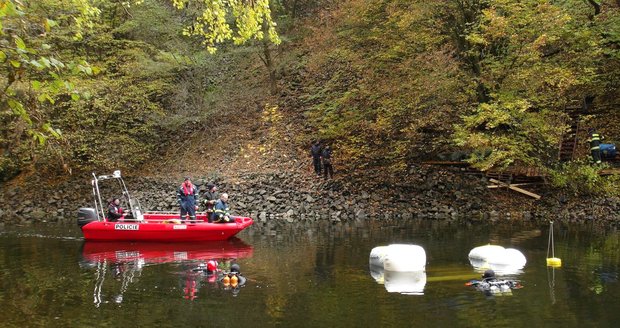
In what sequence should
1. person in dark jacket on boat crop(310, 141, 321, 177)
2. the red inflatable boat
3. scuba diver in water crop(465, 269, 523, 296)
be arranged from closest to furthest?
scuba diver in water crop(465, 269, 523, 296)
the red inflatable boat
person in dark jacket on boat crop(310, 141, 321, 177)

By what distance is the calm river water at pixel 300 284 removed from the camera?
373 inches

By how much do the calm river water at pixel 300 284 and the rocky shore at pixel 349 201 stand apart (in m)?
2.91

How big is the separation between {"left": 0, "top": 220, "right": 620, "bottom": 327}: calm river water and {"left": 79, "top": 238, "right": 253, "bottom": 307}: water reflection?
0.04m

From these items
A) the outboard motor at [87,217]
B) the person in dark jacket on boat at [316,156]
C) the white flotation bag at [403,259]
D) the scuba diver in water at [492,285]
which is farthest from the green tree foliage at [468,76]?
the outboard motor at [87,217]

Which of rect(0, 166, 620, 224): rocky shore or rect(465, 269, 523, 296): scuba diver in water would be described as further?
rect(0, 166, 620, 224): rocky shore

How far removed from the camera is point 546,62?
2161 centimetres

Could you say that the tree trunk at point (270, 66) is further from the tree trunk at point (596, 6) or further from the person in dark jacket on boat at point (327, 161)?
the tree trunk at point (596, 6)

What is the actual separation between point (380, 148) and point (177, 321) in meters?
16.7

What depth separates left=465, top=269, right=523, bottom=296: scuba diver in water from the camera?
1090 cm

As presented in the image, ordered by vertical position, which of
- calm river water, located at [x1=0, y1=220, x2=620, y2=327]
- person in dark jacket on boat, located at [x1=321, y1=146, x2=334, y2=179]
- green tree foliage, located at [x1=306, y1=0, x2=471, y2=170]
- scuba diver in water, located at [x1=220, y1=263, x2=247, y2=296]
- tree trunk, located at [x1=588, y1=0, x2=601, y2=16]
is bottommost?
calm river water, located at [x1=0, y1=220, x2=620, y2=327]

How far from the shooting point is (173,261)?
14852 mm

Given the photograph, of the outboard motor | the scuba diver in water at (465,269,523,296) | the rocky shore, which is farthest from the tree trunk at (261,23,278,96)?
the scuba diver in water at (465,269,523,296)

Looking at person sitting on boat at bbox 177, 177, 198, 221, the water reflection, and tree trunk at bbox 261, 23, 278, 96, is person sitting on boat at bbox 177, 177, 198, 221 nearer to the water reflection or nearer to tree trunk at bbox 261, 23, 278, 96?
the water reflection

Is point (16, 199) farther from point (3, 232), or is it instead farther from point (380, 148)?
point (380, 148)
